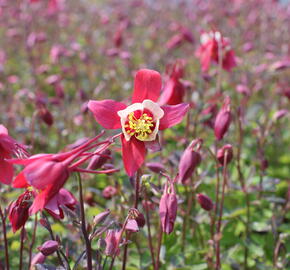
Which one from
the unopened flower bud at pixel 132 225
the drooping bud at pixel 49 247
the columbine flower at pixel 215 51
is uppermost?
the columbine flower at pixel 215 51

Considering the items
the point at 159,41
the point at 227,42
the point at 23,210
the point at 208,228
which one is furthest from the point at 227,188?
the point at 159,41

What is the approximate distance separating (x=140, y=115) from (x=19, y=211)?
1.29ft

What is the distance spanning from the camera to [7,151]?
4.00 feet

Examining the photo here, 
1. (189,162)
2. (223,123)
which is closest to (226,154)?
(223,123)

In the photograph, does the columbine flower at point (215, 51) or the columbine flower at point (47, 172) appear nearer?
the columbine flower at point (47, 172)

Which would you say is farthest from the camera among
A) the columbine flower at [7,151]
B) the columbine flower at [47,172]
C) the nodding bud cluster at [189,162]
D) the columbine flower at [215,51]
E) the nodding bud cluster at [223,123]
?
the columbine flower at [215,51]

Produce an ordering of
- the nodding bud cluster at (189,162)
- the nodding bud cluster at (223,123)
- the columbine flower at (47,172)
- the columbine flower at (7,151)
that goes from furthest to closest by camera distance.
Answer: the nodding bud cluster at (223,123) < the nodding bud cluster at (189,162) < the columbine flower at (7,151) < the columbine flower at (47,172)

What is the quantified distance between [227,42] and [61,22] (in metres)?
3.35

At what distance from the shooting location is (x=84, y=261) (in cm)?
151

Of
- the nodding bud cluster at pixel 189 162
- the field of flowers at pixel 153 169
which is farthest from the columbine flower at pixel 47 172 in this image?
the nodding bud cluster at pixel 189 162

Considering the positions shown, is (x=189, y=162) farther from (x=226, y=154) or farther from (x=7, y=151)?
(x=7, y=151)

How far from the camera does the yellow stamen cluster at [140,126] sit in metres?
1.27

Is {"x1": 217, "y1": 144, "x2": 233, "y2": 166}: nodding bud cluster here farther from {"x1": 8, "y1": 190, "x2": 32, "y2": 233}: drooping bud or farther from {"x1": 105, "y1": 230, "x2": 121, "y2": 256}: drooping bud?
{"x1": 8, "y1": 190, "x2": 32, "y2": 233}: drooping bud

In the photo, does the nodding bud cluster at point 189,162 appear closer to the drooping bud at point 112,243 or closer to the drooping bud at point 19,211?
the drooping bud at point 112,243
